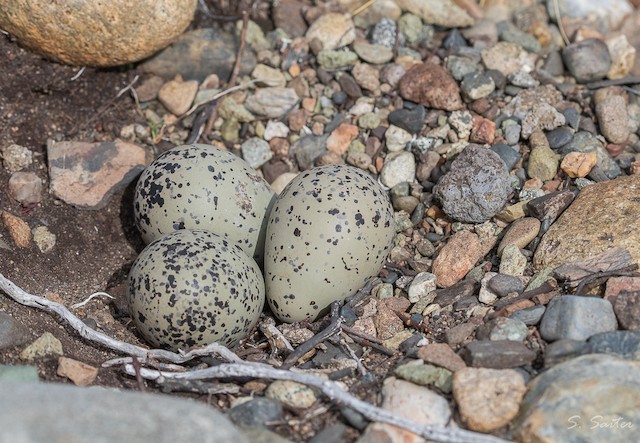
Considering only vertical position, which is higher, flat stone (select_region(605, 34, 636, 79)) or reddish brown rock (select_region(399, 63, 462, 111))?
flat stone (select_region(605, 34, 636, 79))

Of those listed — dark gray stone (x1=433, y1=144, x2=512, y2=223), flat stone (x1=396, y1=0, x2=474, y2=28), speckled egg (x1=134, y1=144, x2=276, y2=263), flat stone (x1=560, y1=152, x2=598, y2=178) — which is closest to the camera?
speckled egg (x1=134, y1=144, x2=276, y2=263)

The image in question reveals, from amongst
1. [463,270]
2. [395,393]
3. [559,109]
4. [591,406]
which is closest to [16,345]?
[395,393]

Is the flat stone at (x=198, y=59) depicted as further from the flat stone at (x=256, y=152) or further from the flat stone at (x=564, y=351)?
the flat stone at (x=564, y=351)

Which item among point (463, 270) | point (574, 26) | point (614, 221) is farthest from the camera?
point (574, 26)

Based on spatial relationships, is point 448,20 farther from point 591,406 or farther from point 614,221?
point 591,406

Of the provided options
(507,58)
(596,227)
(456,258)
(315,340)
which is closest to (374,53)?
(507,58)

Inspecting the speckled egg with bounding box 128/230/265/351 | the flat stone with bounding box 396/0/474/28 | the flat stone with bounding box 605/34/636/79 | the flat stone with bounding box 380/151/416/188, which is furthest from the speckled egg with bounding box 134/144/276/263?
the flat stone with bounding box 605/34/636/79

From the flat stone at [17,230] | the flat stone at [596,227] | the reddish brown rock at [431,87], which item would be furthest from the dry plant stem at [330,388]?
the reddish brown rock at [431,87]

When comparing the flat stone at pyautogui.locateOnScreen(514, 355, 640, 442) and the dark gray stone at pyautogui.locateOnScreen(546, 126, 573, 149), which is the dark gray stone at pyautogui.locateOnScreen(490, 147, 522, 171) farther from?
the flat stone at pyautogui.locateOnScreen(514, 355, 640, 442)
